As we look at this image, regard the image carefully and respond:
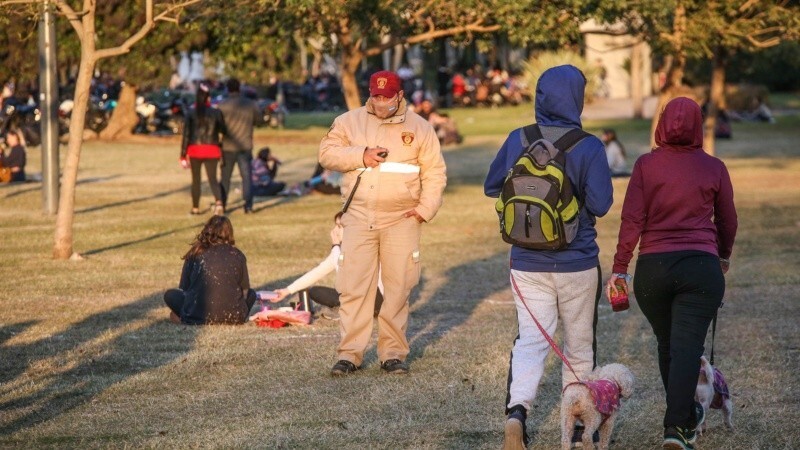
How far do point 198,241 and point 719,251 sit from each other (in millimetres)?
5349

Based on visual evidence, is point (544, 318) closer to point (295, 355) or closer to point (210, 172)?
point (295, 355)

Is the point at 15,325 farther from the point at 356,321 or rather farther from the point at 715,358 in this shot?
the point at 715,358

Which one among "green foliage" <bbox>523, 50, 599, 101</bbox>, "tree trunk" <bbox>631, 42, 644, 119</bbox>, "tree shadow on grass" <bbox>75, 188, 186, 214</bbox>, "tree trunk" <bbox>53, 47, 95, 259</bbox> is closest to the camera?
"tree trunk" <bbox>53, 47, 95, 259</bbox>

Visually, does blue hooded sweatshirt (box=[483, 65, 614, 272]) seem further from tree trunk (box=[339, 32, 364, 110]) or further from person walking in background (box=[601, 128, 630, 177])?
person walking in background (box=[601, 128, 630, 177])

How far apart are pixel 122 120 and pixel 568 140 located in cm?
3518

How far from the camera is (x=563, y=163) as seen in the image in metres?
6.66

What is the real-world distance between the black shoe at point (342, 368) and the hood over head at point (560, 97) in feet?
9.59

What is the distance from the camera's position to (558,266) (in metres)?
6.75

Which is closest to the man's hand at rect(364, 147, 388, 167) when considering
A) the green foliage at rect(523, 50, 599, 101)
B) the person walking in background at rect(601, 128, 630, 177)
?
the person walking in background at rect(601, 128, 630, 177)

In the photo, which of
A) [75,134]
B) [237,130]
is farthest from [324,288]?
[237,130]

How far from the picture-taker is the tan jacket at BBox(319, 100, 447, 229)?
8914 mm

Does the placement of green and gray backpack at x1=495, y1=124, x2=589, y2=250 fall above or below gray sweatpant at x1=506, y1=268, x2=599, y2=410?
above

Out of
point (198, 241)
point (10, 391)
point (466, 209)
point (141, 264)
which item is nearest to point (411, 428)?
point (10, 391)

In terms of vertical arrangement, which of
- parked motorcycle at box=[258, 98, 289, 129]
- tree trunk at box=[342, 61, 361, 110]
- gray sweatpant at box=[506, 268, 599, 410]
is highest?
tree trunk at box=[342, 61, 361, 110]
